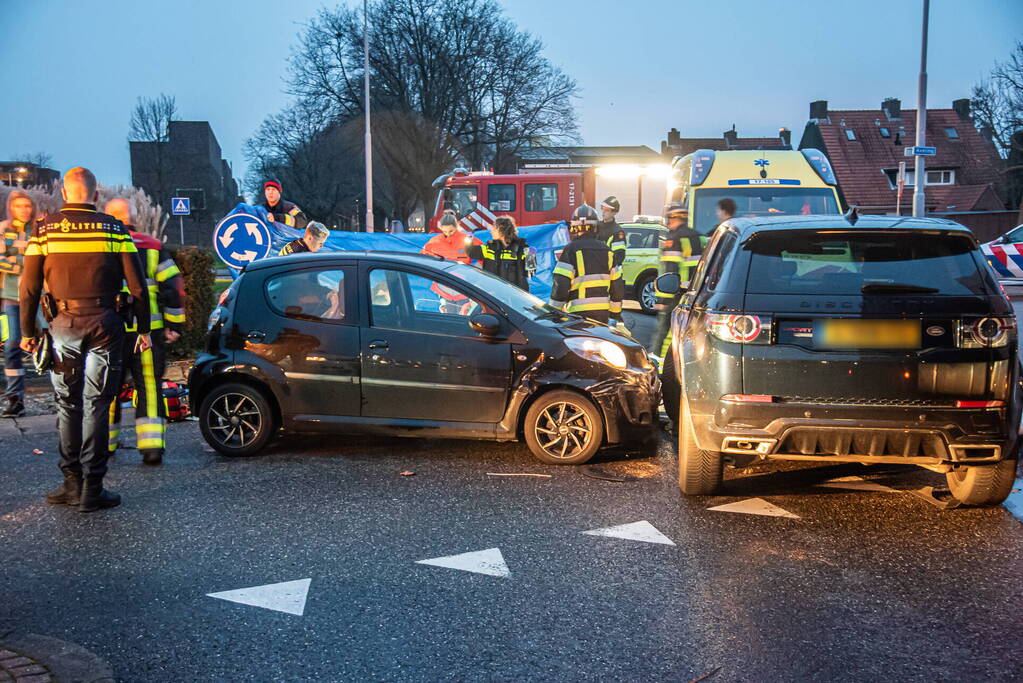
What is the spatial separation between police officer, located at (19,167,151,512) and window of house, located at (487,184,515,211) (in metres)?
16.1

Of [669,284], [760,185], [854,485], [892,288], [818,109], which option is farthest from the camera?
[818,109]

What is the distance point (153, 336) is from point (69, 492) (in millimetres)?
1512

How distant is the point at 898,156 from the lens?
58.0 meters

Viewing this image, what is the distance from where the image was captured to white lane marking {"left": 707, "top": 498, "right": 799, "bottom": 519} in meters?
5.70

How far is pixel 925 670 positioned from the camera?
3.64m

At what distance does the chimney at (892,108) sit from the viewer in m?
62.3

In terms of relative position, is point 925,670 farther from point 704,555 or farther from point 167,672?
point 167,672

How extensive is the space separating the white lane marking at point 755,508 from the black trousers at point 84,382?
3.60m

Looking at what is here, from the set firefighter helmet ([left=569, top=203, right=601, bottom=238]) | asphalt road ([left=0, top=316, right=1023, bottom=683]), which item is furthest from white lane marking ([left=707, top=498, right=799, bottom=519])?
firefighter helmet ([left=569, top=203, right=601, bottom=238])

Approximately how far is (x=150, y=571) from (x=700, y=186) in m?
9.73

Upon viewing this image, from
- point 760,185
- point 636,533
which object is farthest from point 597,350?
point 760,185

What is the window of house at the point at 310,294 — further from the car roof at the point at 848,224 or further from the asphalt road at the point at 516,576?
the car roof at the point at 848,224

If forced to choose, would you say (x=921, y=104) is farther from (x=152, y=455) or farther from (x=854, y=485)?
→ (x=152, y=455)

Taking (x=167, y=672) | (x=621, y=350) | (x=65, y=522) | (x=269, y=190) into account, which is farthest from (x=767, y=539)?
(x=269, y=190)
